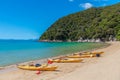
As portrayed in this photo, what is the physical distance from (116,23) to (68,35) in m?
46.6

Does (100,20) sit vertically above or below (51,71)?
above

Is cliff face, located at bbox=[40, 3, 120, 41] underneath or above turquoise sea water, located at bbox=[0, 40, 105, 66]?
above

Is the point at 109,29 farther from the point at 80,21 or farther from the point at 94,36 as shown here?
the point at 80,21

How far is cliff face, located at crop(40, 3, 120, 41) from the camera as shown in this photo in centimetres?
13000

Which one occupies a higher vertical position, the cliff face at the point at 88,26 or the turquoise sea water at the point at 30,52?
the cliff face at the point at 88,26

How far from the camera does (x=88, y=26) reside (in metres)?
162

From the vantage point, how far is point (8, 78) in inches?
739

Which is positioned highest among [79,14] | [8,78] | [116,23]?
[79,14]

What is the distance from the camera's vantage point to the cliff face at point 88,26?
5118 inches

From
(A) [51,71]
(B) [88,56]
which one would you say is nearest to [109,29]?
(B) [88,56]

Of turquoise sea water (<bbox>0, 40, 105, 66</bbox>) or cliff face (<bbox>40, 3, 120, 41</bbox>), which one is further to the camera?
cliff face (<bbox>40, 3, 120, 41</bbox>)

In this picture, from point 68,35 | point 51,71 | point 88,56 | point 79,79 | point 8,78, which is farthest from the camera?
point 68,35

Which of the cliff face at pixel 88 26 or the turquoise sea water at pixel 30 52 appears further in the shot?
the cliff face at pixel 88 26

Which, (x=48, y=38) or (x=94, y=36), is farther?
(x=48, y=38)
